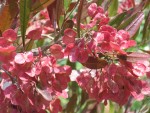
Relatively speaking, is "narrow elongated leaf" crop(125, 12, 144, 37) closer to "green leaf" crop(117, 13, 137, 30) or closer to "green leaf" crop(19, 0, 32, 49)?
"green leaf" crop(117, 13, 137, 30)

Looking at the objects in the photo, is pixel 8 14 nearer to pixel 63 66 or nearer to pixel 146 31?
pixel 63 66

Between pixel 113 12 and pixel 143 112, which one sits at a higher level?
pixel 113 12

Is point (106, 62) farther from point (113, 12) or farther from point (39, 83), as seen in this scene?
point (113, 12)

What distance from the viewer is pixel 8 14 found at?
3.73 feet

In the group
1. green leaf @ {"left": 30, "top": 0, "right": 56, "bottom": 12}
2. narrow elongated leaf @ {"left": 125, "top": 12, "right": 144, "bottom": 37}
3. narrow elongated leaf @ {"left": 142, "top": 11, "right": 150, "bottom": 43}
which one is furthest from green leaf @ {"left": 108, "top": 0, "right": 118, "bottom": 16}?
green leaf @ {"left": 30, "top": 0, "right": 56, "bottom": 12}

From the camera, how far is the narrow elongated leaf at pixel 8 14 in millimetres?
1126

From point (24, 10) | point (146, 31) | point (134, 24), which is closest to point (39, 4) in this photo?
point (24, 10)

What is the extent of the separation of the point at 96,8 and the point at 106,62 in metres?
0.19

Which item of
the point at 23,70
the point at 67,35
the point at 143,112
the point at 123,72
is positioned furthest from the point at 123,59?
the point at 143,112

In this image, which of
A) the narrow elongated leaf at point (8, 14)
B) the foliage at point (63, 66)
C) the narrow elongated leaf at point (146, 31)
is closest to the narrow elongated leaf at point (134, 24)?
the foliage at point (63, 66)

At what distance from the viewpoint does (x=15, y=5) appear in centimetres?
113

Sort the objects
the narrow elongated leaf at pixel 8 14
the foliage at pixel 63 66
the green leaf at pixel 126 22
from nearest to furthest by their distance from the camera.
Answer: the foliage at pixel 63 66
the narrow elongated leaf at pixel 8 14
the green leaf at pixel 126 22

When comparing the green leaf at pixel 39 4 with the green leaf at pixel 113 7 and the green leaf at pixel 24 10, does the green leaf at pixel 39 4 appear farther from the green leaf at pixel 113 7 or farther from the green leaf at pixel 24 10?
the green leaf at pixel 113 7

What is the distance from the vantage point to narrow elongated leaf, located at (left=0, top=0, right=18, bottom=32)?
3.69 ft
